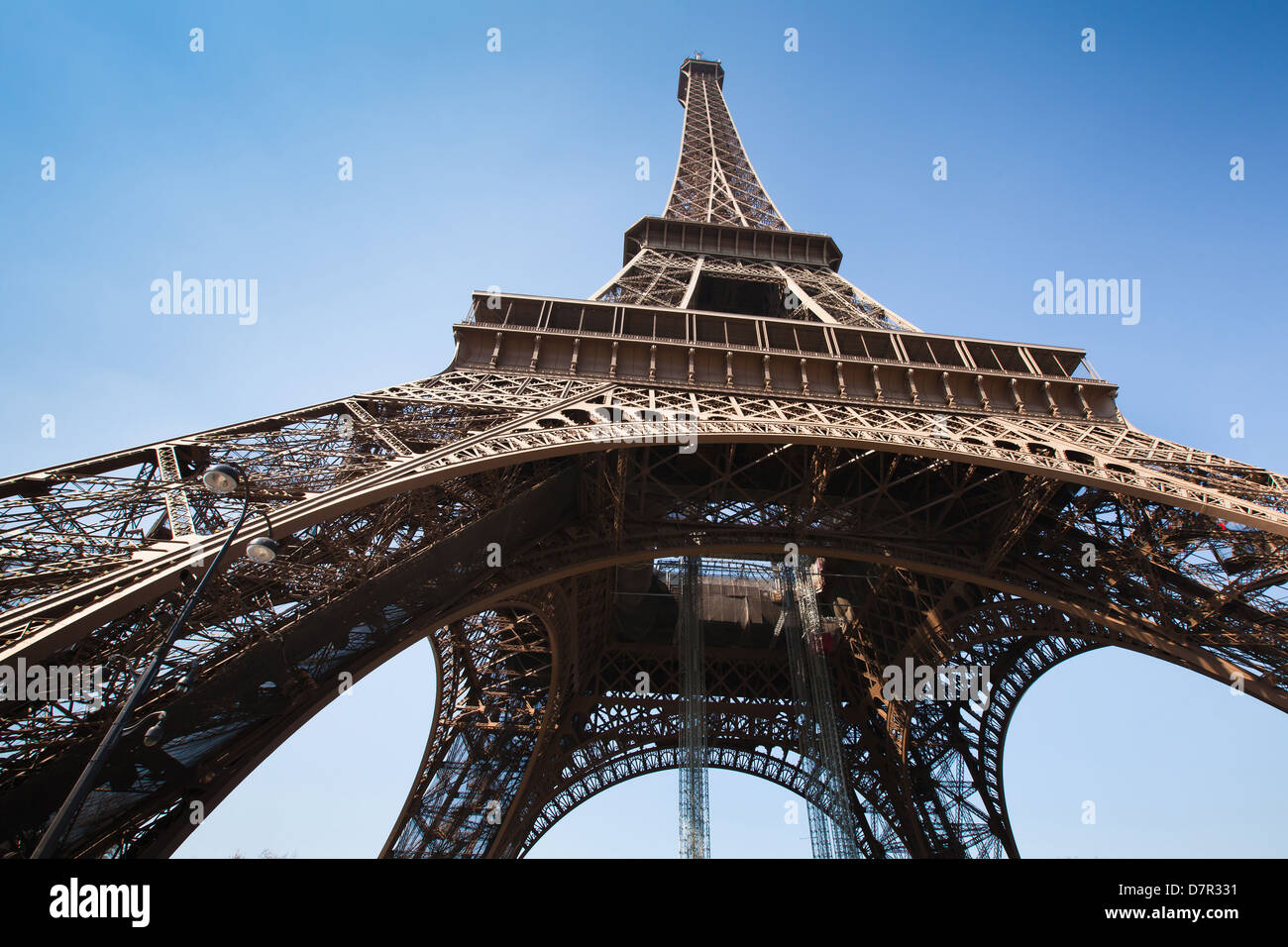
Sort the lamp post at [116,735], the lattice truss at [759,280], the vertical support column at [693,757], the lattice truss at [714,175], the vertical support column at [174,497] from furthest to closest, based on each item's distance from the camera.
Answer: the lattice truss at [714,175]
the lattice truss at [759,280]
the vertical support column at [693,757]
the vertical support column at [174,497]
the lamp post at [116,735]

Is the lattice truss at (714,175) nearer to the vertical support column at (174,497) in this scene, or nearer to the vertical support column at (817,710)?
the vertical support column at (817,710)

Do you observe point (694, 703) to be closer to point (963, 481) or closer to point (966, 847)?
point (963, 481)

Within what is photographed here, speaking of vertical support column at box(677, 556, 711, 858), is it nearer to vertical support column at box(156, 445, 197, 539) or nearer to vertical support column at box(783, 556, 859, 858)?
vertical support column at box(783, 556, 859, 858)

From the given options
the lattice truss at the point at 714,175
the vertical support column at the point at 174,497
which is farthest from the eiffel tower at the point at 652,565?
the lattice truss at the point at 714,175

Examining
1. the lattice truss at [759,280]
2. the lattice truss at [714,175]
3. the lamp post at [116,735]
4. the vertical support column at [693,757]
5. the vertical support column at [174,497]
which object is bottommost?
the vertical support column at [693,757]

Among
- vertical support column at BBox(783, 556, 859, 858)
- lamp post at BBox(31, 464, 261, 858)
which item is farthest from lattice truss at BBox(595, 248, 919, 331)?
lamp post at BBox(31, 464, 261, 858)
